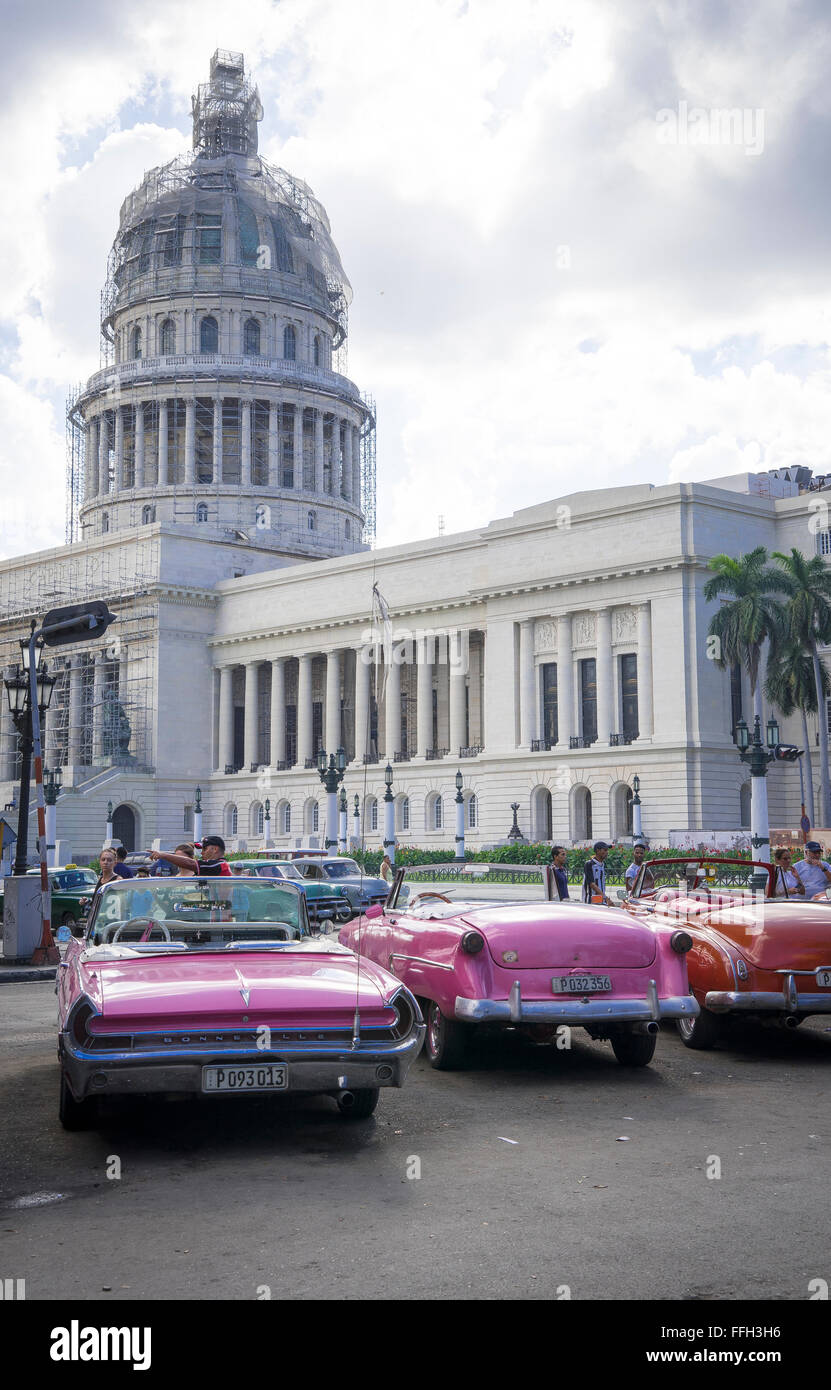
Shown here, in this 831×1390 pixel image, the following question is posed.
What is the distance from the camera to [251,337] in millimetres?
93938

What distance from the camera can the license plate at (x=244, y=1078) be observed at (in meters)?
7.22

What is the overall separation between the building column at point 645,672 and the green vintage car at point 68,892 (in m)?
29.9

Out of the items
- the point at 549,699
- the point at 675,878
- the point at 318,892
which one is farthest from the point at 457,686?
the point at 675,878

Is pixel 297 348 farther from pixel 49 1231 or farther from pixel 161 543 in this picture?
pixel 49 1231

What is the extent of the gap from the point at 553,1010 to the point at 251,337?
89.3 metres

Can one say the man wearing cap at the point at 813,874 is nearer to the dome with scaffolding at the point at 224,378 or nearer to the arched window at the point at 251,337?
the dome with scaffolding at the point at 224,378

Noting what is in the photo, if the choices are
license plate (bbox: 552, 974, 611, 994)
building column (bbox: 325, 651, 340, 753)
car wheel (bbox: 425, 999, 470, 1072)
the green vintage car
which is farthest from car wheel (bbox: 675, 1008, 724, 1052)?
building column (bbox: 325, 651, 340, 753)

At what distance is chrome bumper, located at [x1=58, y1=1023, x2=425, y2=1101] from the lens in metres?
7.14

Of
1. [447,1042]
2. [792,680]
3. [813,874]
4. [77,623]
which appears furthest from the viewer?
[792,680]

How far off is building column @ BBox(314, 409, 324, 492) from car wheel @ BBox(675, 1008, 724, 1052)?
83.6m

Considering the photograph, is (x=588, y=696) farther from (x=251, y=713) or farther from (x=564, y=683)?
(x=251, y=713)

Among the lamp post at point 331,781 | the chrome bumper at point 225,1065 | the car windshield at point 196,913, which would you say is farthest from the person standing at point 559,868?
the lamp post at point 331,781

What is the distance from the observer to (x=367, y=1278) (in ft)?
16.9

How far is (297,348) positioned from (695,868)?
3407 inches
